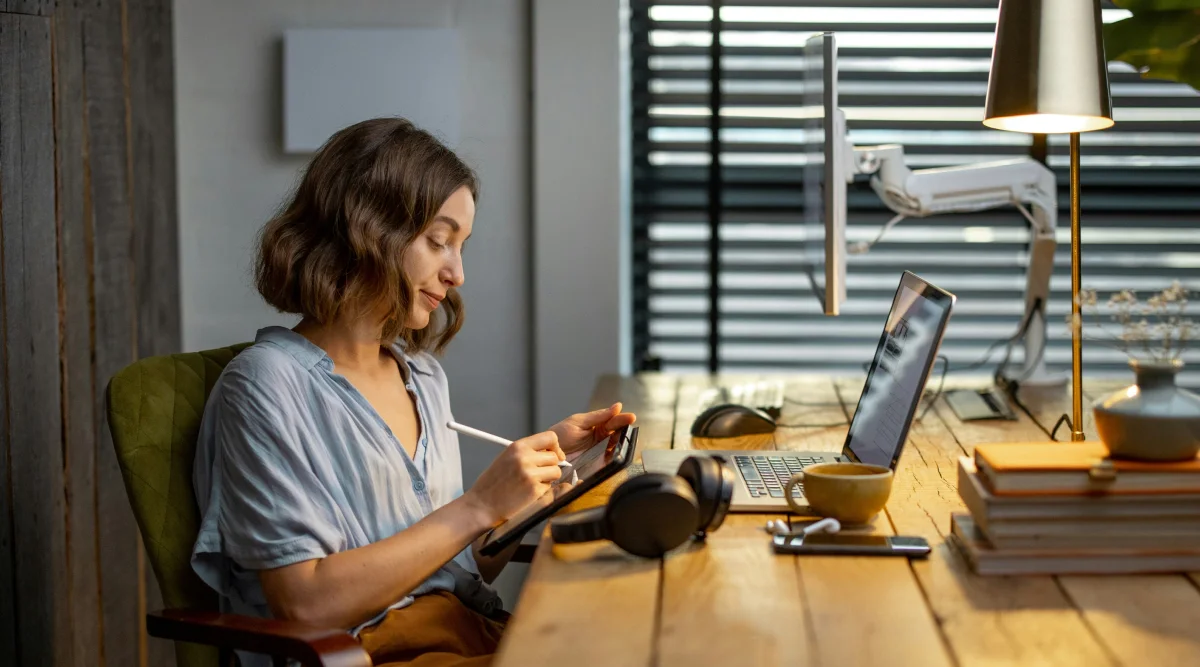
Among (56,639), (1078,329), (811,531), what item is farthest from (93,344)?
(1078,329)

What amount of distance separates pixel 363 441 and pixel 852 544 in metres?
0.64

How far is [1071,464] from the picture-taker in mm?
1195

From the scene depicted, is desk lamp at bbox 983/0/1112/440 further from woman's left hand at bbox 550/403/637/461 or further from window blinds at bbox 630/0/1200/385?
window blinds at bbox 630/0/1200/385

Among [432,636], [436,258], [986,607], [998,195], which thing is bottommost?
[432,636]

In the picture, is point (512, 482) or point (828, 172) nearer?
point (512, 482)

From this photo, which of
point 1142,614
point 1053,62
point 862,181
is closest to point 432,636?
point 1142,614

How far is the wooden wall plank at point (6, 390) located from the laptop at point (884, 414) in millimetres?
1106

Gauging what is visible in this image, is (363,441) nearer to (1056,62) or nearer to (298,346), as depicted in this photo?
(298,346)

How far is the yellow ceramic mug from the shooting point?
1.33m

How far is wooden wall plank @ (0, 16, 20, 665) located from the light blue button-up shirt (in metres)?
0.68

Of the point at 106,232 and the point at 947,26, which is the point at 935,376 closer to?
the point at 947,26

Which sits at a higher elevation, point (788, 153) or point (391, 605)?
point (788, 153)

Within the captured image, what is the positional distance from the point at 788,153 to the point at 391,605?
75.3 inches

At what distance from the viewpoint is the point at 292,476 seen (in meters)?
1.41
